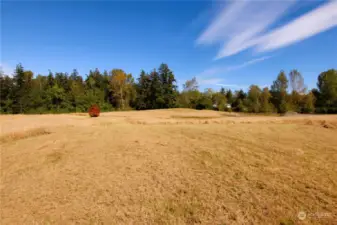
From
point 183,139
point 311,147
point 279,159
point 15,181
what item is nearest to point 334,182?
point 279,159

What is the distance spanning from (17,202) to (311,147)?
6978 millimetres

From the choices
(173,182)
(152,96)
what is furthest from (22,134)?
(152,96)

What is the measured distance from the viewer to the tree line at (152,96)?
107 ft

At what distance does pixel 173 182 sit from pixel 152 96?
35929 mm

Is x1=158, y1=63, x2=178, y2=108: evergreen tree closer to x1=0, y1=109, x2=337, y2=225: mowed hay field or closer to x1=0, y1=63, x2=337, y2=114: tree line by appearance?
x1=0, y1=63, x2=337, y2=114: tree line

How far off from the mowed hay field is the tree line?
31.1m

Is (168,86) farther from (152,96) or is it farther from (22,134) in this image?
(22,134)

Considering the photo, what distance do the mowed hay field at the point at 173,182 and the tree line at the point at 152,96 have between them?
102ft

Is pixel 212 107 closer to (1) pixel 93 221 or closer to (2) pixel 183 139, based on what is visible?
(2) pixel 183 139

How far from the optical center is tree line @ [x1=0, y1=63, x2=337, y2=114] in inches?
1280

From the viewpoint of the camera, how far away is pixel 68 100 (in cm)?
3669

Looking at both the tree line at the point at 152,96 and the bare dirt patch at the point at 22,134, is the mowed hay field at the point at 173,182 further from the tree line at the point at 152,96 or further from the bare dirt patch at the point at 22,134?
the tree line at the point at 152,96

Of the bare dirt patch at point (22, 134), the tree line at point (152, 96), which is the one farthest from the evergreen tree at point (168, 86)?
the bare dirt patch at point (22, 134)

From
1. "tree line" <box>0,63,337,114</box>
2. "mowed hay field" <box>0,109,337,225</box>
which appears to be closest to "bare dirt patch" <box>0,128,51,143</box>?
"mowed hay field" <box>0,109,337,225</box>
